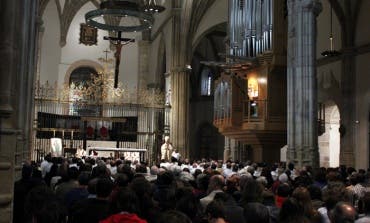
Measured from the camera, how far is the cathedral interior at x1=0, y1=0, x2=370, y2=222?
46.8ft

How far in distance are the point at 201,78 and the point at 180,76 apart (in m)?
7.85

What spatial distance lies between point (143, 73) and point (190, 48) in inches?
249

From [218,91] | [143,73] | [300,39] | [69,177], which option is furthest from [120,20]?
[69,177]

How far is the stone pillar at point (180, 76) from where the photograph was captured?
28.7 meters

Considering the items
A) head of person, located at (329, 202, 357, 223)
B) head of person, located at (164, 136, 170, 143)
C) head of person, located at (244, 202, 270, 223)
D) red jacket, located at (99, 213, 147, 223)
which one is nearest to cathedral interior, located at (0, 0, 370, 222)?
head of person, located at (164, 136, 170, 143)

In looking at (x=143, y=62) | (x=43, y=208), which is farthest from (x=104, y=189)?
(x=143, y=62)

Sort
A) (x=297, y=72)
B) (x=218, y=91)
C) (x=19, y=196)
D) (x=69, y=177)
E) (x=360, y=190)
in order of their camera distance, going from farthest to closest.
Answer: (x=218, y=91) → (x=297, y=72) → (x=360, y=190) → (x=69, y=177) → (x=19, y=196)

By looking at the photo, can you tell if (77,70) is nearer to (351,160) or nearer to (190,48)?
(190,48)

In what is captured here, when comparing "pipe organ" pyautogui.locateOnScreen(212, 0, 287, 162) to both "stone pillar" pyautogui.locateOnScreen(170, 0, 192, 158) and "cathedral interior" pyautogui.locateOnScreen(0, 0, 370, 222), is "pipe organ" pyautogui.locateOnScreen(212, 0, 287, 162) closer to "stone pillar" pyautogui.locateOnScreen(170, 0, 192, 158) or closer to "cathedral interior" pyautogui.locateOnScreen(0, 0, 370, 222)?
"cathedral interior" pyautogui.locateOnScreen(0, 0, 370, 222)

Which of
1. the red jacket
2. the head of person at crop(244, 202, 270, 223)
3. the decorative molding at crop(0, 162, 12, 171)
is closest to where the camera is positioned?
the red jacket

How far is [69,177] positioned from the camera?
24.9 ft

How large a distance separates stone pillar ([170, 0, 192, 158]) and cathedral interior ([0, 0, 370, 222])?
0.20ft

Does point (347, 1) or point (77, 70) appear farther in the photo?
point (77, 70)

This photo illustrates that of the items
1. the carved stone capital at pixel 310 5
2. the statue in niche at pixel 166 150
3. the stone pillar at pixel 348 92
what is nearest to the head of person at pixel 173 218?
the carved stone capital at pixel 310 5
